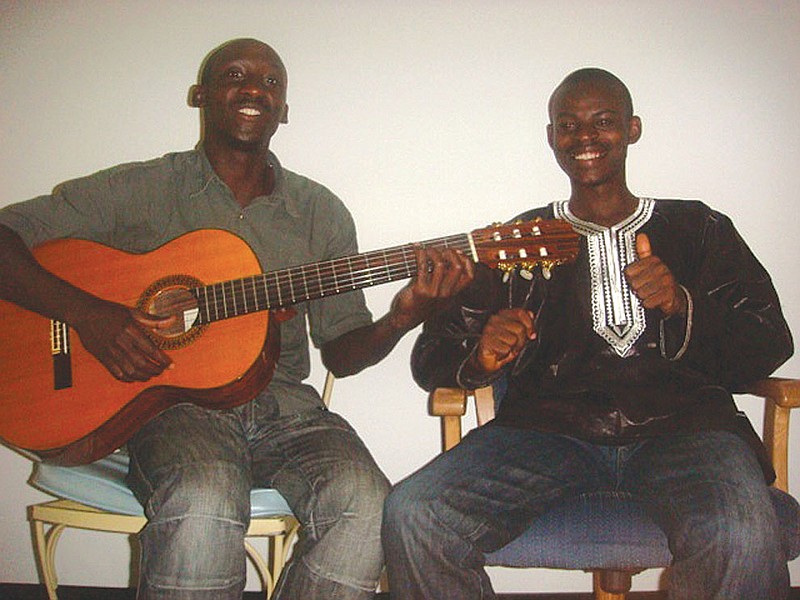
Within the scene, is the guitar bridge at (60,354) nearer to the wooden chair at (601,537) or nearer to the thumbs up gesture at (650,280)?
the wooden chair at (601,537)

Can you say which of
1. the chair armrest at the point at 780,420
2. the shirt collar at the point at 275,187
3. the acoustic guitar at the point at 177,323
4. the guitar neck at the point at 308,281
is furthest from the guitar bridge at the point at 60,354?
the chair armrest at the point at 780,420

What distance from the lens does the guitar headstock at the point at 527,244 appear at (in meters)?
1.62

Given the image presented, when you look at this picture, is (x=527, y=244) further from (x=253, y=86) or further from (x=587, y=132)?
(x=253, y=86)

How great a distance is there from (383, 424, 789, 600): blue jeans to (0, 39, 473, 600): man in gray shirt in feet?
0.41

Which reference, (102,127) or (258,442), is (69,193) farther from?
(258,442)

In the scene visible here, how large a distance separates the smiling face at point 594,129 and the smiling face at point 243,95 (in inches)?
34.0

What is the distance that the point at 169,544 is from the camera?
130 cm

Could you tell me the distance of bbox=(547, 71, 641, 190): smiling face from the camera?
1821mm

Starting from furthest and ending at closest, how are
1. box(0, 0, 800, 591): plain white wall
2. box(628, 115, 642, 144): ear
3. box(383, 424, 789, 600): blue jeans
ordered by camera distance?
box(0, 0, 800, 591): plain white wall < box(628, 115, 642, 144): ear < box(383, 424, 789, 600): blue jeans

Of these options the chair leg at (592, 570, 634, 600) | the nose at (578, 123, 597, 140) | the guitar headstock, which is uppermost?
the nose at (578, 123, 597, 140)

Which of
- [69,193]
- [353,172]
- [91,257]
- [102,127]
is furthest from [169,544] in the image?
[102,127]

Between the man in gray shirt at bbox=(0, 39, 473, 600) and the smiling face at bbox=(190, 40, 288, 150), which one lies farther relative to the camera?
the smiling face at bbox=(190, 40, 288, 150)

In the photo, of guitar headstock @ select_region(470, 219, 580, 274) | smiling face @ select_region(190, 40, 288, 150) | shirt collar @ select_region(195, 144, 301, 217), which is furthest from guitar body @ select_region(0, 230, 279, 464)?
guitar headstock @ select_region(470, 219, 580, 274)

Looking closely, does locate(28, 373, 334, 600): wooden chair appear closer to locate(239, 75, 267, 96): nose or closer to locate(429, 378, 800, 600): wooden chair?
locate(429, 378, 800, 600): wooden chair
